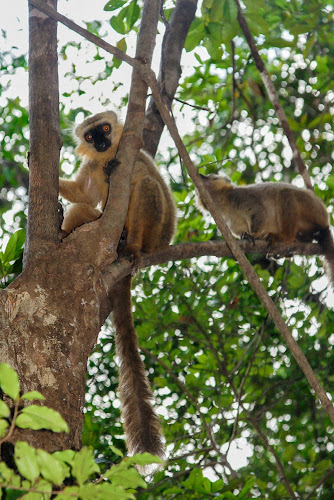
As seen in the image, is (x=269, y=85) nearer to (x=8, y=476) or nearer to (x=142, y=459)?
(x=142, y=459)

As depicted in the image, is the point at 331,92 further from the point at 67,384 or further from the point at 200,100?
the point at 67,384

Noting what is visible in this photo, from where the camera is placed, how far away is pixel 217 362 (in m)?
5.57

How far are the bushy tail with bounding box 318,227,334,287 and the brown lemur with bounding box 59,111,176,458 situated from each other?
2.11 meters

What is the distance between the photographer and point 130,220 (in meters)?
4.44

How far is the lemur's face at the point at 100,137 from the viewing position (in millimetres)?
5184

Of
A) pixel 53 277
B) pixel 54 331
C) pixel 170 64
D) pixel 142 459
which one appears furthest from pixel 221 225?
pixel 170 64

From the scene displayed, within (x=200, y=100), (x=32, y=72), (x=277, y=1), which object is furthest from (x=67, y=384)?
(x=200, y=100)

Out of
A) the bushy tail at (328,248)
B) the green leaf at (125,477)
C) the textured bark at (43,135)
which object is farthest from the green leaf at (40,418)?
the bushy tail at (328,248)

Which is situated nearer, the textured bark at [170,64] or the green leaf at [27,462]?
the green leaf at [27,462]

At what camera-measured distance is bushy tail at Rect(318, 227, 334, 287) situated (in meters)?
6.06

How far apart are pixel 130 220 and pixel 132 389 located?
149 cm

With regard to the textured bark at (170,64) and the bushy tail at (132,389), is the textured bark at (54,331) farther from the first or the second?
the textured bark at (170,64)

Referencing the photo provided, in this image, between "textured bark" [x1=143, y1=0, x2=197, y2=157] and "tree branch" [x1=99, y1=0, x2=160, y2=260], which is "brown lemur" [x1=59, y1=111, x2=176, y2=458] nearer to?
"textured bark" [x1=143, y1=0, x2=197, y2=157]

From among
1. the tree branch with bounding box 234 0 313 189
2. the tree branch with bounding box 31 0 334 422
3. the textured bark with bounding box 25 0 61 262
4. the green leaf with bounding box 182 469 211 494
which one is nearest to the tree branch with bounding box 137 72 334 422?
the tree branch with bounding box 31 0 334 422
